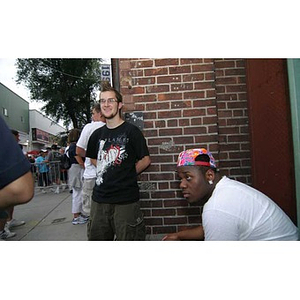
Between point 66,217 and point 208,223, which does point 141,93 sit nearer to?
point 208,223

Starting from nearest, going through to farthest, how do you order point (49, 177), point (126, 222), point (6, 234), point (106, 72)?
point (126, 222)
point (6, 234)
point (106, 72)
point (49, 177)

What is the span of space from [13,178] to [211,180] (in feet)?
3.35

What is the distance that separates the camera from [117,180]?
2.04m

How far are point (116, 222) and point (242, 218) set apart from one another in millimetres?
1039

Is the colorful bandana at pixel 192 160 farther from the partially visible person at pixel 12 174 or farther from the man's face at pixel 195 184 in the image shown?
the partially visible person at pixel 12 174

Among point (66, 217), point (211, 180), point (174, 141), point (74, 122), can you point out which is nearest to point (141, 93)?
point (174, 141)

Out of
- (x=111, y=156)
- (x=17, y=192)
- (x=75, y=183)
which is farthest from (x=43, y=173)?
(x=17, y=192)

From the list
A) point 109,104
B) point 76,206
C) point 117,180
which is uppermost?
point 109,104

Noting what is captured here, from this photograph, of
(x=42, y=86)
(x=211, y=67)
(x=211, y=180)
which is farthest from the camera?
A: (x=42, y=86)

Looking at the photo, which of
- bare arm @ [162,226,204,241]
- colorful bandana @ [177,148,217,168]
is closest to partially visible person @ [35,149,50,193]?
bare arm @ [162,226,204,241]

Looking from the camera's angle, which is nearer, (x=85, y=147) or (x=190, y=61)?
(x=190, y=61)

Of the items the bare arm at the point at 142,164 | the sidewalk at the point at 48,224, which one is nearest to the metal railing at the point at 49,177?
the sidewalk at the point at 48,224

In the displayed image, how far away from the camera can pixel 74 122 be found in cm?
1717

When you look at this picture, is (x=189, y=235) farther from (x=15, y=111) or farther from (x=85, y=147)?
(x=15, y=111)
